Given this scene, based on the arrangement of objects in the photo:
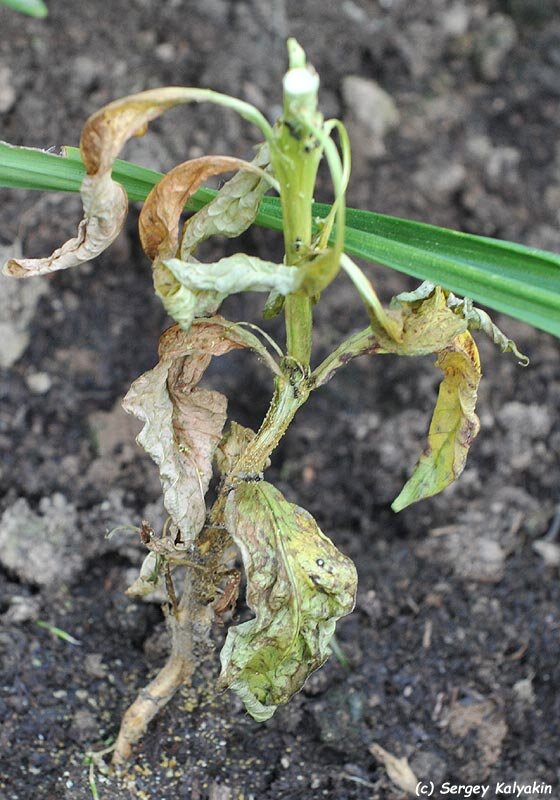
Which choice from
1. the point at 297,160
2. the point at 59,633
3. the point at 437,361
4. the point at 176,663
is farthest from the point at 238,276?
the point at 59,633

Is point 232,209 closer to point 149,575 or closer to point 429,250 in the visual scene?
A: point 429,250

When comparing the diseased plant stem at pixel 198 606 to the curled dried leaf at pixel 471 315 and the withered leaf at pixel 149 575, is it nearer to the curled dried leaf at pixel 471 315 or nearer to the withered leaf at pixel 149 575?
the withered leaf at pixel 149 575

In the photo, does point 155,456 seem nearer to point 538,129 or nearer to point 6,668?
point 6,668

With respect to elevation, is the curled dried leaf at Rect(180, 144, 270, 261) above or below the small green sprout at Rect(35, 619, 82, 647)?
above

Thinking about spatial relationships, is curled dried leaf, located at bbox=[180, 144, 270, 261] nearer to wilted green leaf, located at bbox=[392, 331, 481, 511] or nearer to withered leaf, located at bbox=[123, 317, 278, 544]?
withered leaf, located at bbox=[123, 317, 278, 544]

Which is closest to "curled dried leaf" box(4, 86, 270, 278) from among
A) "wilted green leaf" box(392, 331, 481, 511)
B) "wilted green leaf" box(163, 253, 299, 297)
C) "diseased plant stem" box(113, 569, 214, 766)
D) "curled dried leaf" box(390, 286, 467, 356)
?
"wilted green leaf" box(163, 253, 299, 297)

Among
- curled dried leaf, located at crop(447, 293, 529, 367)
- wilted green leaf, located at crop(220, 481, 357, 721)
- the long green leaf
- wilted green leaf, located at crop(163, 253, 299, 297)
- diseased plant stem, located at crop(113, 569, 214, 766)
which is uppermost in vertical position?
wilted green leaf, located at crop(163, 253, 299, 297)

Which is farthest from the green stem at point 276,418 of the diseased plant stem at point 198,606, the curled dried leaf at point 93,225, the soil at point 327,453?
the soil at point 327,453
